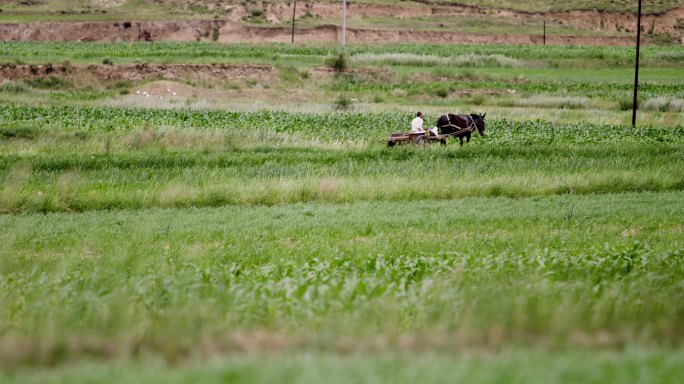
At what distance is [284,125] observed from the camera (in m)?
35.9

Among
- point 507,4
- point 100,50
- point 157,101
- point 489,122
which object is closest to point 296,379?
point 489,122

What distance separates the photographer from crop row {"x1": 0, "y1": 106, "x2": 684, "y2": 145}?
32.3m

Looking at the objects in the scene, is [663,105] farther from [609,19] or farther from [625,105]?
[609,19]

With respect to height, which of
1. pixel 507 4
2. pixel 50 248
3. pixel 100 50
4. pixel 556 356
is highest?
pixel 507 4

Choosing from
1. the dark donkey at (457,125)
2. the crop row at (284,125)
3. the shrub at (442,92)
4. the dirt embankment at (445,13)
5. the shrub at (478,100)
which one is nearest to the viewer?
the dark donkey at (457,125)

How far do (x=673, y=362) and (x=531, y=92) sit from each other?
5708 cm

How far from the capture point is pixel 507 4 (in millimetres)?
132500

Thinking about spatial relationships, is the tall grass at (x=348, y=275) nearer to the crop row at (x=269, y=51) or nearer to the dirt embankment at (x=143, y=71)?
the dirt embankment at (x=143, y=71)

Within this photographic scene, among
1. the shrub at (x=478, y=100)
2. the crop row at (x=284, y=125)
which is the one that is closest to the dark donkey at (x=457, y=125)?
the crop row at (x=284, y=125)

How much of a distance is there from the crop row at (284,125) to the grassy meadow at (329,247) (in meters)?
0.22

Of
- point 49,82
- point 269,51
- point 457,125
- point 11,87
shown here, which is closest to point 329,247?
point 457,125

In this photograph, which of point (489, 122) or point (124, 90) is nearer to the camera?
point (489, 122)

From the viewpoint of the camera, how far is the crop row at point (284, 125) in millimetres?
32344

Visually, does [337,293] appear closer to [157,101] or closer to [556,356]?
[556,356]
